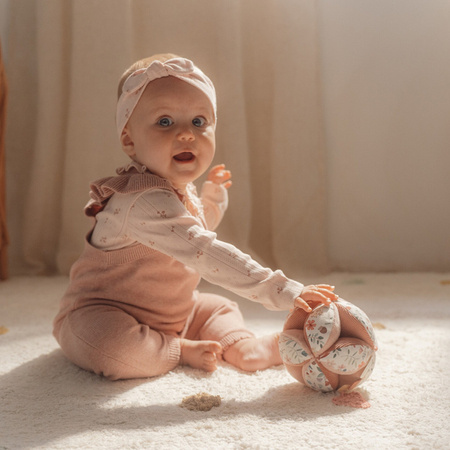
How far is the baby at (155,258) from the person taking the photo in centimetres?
103

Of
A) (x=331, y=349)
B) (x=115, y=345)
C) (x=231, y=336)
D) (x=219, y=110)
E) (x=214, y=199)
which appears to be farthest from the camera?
(x=219, y=110)

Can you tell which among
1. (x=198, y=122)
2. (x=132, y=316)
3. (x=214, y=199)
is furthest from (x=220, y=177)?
(x=132, y=316)

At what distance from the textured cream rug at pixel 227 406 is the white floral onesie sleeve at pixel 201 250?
0.55ft

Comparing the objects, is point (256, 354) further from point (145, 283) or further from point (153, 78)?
point (153, 78)

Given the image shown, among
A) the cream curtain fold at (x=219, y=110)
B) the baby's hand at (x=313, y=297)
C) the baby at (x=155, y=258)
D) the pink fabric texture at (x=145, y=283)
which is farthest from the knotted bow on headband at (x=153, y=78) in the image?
the cream curtain fold at (x=219, y=110)

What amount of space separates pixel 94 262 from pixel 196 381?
294 mm

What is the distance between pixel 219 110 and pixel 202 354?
906 mm

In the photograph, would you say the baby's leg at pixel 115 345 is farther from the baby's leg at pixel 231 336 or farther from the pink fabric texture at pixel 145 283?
the baby's leg at pixel 231 336

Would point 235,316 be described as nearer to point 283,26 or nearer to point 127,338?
point 127,338

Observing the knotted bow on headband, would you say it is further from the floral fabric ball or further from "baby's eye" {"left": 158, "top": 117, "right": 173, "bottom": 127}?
the floral fabric ball

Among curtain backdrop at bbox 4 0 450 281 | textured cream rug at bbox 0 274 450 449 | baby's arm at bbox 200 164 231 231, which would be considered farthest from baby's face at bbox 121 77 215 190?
curtain backdrop at bbox 4 0 450 281

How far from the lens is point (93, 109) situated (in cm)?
183

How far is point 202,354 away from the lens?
1115 mm

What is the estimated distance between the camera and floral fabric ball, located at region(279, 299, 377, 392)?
37.2 inches
